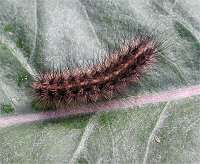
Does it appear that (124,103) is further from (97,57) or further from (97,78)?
(97,57)

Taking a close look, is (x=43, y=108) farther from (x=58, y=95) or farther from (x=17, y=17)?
(x=17, y=17)

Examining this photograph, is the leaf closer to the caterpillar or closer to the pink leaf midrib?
the pink leaf midrib

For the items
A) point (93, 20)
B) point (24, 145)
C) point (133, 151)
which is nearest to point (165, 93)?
point (133, 151)

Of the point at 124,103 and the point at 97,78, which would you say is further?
the point at 124,103

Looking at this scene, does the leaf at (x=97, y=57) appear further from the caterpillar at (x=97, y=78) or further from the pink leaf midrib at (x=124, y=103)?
→ the caterpillar at (x=97, y=78)

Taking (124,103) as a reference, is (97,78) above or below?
above

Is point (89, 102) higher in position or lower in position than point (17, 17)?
lower

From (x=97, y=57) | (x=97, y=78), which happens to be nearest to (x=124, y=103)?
(x=97, y=78)
